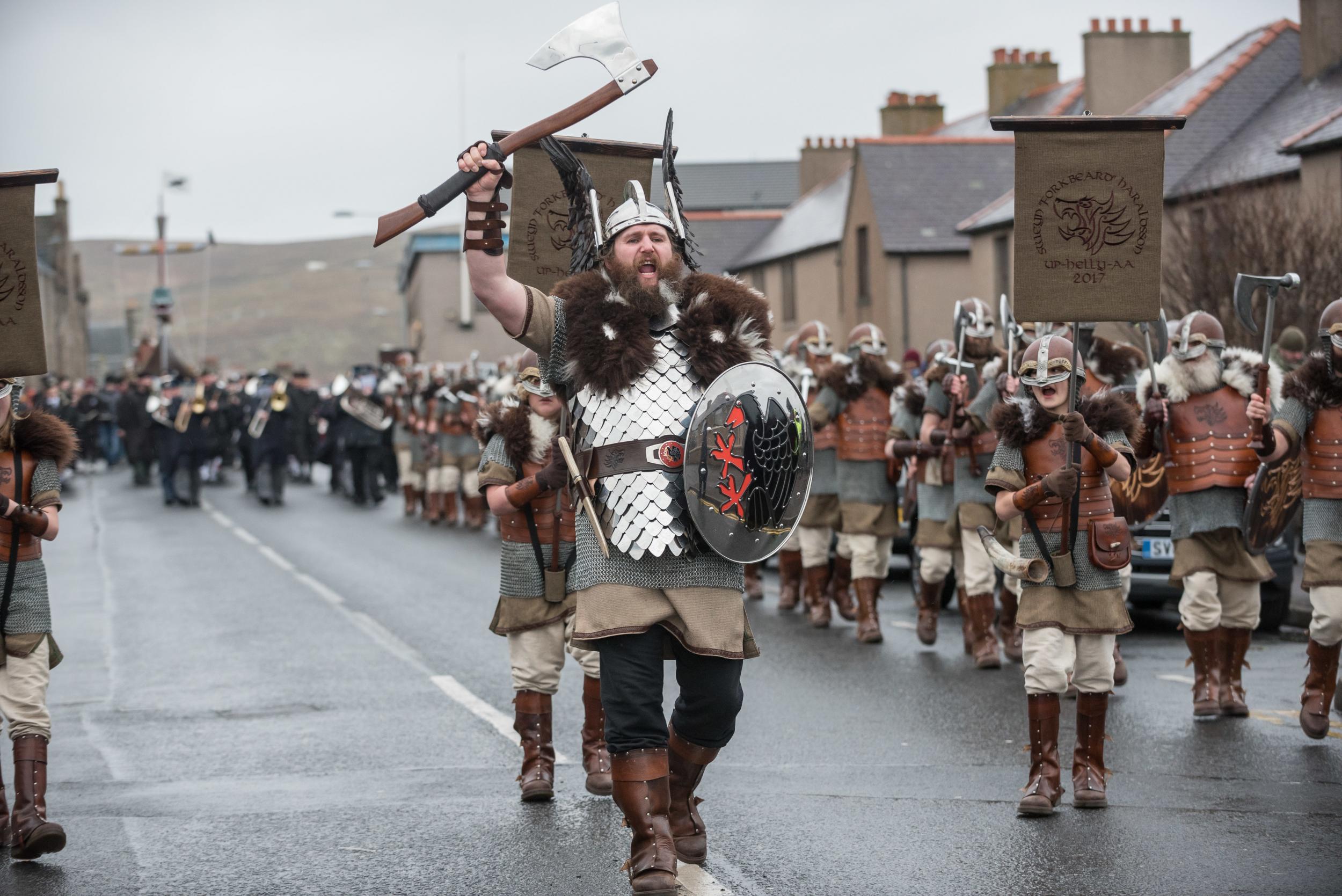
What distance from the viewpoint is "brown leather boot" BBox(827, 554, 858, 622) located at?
13234 mm

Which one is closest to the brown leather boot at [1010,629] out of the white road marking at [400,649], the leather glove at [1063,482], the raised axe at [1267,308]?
the raised axe at [1267,308]

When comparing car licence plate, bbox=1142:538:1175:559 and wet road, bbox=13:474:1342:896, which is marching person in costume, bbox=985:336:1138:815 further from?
car licence plate, bbox=1142:538:1175:559

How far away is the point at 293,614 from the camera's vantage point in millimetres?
14070

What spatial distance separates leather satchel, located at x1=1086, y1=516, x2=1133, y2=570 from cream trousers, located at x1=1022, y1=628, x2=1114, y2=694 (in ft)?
1.00

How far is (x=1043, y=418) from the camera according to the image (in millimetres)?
→ 7109

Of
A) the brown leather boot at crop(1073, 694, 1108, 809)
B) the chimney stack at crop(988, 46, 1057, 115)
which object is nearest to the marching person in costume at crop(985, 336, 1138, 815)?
the brown leather boot at crop(1073, 694, 1108, 809)

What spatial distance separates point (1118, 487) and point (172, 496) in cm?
2075

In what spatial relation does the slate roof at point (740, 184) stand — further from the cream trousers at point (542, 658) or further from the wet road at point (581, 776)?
the cream trousers at point (542, 658)

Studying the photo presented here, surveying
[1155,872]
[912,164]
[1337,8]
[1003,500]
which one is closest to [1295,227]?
[1337,8]

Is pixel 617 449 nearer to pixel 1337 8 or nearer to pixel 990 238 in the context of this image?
pixel 1337 8

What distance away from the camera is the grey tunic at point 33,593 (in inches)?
256

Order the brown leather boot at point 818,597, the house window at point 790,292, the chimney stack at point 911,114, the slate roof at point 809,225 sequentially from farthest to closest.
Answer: the chimney stack at point 911,114
the house window at point 790,292
the slate roof at point 809,225
the brown leather boot at point 818,597

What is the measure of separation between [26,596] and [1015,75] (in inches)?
1523

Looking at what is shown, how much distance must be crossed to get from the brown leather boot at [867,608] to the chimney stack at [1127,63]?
24062 mm
